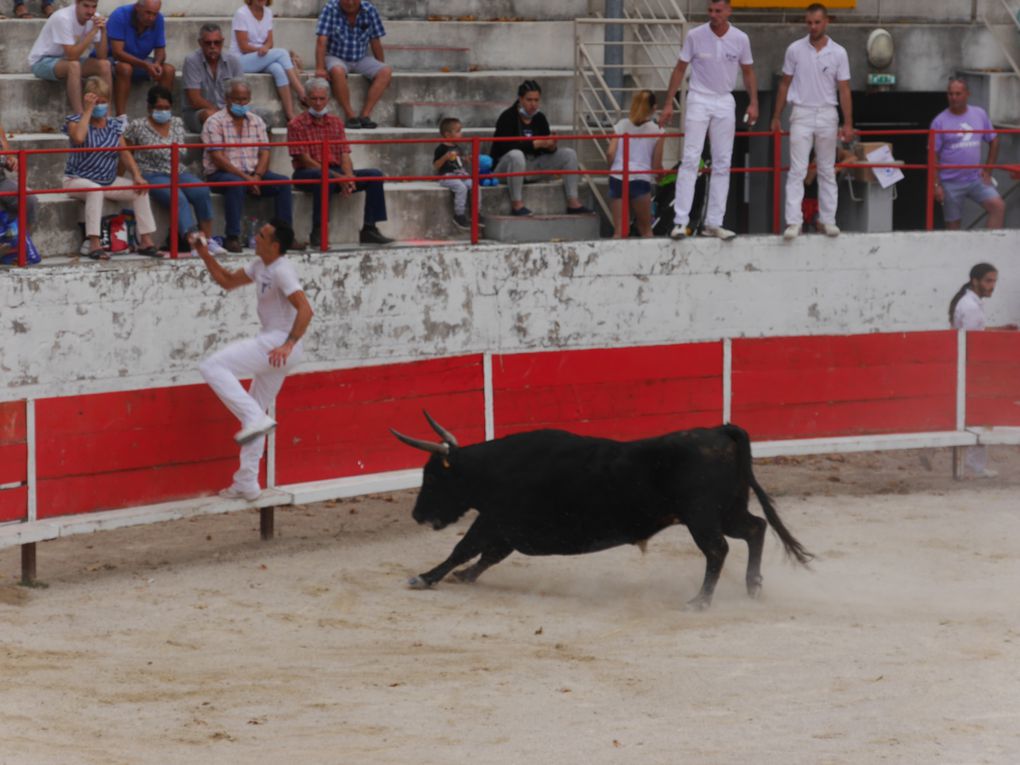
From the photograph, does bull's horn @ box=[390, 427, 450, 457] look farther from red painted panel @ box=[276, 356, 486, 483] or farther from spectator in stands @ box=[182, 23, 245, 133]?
spectator in stands @ box=[182, 23, 245, 133]

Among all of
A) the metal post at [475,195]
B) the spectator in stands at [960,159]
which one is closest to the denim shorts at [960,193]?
the spectator in stands at [960,159]

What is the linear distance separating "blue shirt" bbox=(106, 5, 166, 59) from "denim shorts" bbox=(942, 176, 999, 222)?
631cm

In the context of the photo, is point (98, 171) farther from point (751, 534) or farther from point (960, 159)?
point (960, 159)

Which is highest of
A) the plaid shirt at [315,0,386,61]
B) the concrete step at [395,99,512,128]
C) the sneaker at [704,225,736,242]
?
the plaid shirt at [315,0,386,61]

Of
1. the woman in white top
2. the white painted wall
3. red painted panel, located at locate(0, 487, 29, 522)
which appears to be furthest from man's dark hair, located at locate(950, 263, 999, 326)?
red painted panel, located at locate(0, 487, 29, 522)

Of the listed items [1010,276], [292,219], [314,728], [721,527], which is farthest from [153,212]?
[1010,276]

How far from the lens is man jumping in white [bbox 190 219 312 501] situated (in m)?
9.59

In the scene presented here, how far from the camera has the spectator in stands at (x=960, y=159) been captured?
1444 centimetres

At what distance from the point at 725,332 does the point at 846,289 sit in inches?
41.7

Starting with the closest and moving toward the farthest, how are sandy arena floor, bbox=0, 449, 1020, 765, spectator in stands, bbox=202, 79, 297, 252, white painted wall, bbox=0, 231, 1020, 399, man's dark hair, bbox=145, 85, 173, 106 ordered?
sandy arena floor, bbox=0, 449, 1020, 765 → white painted wall, bbox=0, 231, 1020, 399 → man's dark hair, bbox=145, 85, 173, 106 → spectator in stands, bbox=202, 79, 297, 252

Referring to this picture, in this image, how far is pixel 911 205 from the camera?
18.4m

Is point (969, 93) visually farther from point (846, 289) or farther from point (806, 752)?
point (806, 752)

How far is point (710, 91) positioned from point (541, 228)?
1.81 meters

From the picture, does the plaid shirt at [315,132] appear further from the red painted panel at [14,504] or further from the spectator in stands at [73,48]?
the red painted panel at [14,504]
